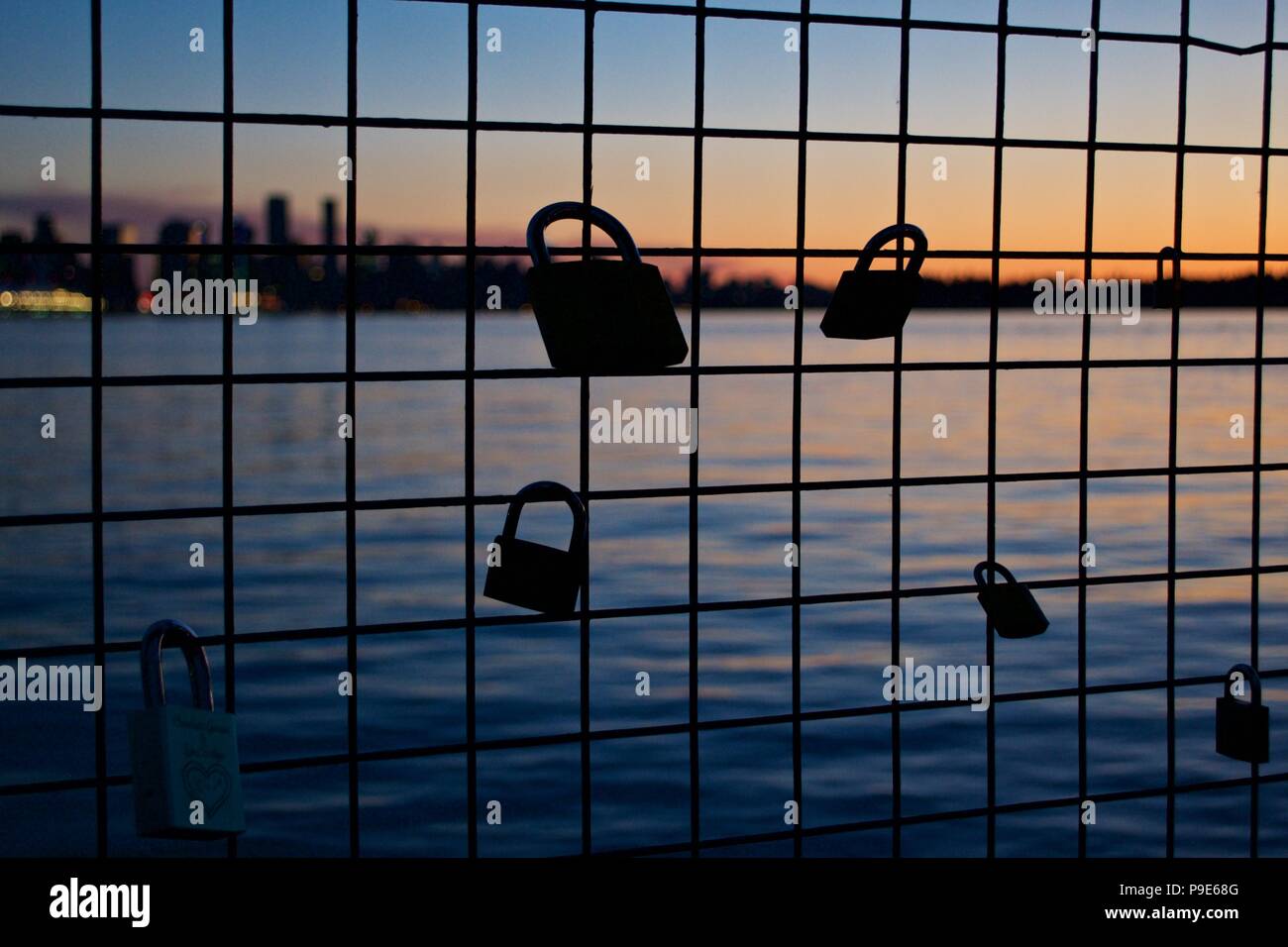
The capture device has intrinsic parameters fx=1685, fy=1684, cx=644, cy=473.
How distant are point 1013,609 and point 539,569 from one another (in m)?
1.41

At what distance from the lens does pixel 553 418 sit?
45.3 metres

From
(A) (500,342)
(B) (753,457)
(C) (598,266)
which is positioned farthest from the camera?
(A) (500,342)

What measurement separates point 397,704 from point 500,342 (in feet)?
198

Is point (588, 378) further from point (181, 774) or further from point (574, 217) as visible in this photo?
point (181, 774)

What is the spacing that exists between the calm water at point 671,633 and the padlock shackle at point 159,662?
234 centimetres

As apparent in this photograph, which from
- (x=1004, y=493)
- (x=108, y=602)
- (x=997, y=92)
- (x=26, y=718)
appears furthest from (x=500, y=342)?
(x=997, y=92)

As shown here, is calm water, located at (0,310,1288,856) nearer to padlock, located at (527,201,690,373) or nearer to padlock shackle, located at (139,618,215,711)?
padlock, located at (527,201,690,373)

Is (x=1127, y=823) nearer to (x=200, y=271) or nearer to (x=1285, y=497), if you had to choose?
(x=200, y=271)

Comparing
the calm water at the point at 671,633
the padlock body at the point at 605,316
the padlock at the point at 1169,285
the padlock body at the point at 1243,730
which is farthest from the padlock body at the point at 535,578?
the padlock body at the point at 1243,730

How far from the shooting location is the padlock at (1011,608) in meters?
4.35

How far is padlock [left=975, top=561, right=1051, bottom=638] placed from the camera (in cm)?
435
